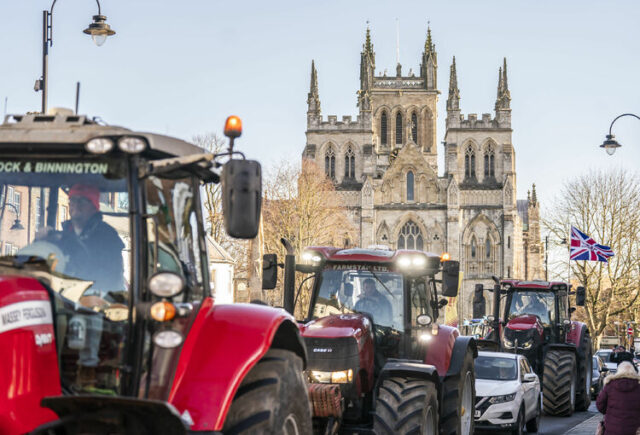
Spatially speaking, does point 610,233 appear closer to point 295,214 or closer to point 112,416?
point 295,214

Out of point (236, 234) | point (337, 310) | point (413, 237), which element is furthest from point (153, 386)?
point (413, 237)

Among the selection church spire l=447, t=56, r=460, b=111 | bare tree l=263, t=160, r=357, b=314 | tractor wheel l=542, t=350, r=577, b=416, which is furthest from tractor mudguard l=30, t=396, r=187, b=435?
church spire l=447, t=56, r=460, b=111

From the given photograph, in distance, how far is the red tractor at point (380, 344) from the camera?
9875 mm

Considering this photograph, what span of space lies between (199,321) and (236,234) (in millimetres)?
782

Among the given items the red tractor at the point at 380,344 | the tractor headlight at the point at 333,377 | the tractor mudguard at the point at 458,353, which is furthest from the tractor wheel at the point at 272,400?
the tractor mudguard at the point at 458,353

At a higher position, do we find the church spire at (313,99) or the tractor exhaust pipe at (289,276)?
the church spire at (313,99)

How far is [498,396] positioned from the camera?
51.6 feet

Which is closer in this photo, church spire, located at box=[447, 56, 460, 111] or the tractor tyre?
the tractor tyre

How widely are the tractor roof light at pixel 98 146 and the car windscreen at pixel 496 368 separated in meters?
12.3

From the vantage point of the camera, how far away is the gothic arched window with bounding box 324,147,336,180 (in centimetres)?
8525

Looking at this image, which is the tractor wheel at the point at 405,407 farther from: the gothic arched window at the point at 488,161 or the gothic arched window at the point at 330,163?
the gothic arched window at the point at 488,161

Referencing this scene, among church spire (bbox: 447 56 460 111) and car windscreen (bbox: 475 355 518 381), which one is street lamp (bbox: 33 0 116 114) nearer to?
car windscreen (bbox: 475 355 518 381)

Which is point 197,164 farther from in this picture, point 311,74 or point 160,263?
point 311,74

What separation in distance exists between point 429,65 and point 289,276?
3686 inches
